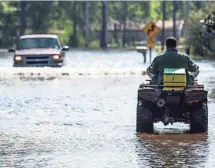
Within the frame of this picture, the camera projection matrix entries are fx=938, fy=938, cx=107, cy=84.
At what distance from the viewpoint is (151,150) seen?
13633mm

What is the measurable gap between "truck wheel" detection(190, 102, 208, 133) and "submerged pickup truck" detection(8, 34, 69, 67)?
2176cm

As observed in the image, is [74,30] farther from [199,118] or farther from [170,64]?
[199,118]

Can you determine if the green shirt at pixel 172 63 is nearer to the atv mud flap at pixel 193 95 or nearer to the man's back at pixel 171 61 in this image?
the man's back at pixel 171 61

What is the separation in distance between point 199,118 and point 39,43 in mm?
23067

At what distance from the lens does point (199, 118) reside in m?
15.6

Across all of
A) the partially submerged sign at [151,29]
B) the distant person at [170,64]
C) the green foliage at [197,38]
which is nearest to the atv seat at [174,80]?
the distant person at [170,64]

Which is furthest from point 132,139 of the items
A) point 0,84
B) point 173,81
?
point 0,84

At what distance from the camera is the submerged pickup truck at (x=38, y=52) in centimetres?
3716

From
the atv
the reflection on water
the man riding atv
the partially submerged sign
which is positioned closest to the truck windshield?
the partially submerged sign

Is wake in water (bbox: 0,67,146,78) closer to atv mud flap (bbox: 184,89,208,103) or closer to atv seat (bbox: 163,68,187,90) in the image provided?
atv seat (bbox: 163,68,187,90)

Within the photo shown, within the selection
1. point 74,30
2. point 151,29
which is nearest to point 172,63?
point 151,29

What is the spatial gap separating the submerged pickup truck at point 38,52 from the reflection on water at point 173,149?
21933mm

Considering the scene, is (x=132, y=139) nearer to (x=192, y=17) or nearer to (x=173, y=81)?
(x=173, y=81)

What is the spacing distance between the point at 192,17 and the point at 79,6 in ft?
211
